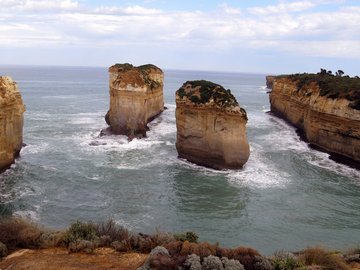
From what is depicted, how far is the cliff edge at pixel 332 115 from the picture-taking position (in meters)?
34.3

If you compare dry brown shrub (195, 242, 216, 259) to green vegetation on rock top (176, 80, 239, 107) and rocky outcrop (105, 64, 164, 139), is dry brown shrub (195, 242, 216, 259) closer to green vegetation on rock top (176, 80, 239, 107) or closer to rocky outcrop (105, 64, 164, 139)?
green vegetation on rock top (176, 80, 239, 107)

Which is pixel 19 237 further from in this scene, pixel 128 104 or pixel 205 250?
pixel 128 104

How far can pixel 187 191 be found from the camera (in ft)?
89.7

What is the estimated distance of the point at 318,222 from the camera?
2320 centimetres

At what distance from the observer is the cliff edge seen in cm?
3434

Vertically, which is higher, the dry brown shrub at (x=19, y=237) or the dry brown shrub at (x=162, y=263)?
the dry brown shrub at (x=162, y=263)

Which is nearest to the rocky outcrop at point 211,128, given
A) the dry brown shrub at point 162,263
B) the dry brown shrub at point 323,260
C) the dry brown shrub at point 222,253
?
the dry brown shrub at point 323,260

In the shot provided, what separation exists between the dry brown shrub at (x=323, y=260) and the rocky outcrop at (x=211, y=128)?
61.9 feet

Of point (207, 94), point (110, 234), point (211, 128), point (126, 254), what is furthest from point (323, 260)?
Result: point (207, 94)

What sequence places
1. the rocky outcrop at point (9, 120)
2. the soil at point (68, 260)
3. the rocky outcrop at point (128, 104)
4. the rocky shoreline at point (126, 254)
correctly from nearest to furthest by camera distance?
the rocky shoreline at point (126, 254) < the soil at point (68, 260) < the rocky outcrop at point (9, 120) < the rocky outcrop at point (128, 104)

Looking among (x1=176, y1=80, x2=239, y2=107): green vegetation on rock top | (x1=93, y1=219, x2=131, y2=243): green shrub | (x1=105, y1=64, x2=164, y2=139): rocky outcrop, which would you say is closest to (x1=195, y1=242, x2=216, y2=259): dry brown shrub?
(x1=93, y1=219, x2=131, y2=243): green shrub

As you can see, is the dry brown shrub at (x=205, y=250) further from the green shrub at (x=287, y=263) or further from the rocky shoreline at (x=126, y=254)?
the green shrub at (x=287, y=263)

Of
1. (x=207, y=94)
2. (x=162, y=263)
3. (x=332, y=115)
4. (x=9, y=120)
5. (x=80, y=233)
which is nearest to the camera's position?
(x=162, y=263)

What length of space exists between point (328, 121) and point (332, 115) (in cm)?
94
